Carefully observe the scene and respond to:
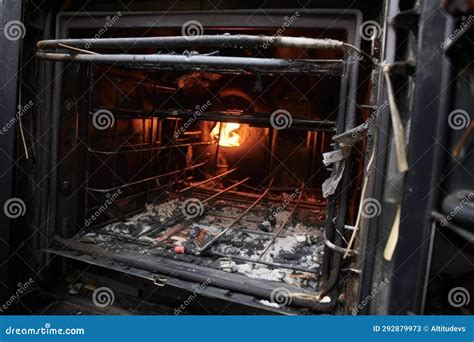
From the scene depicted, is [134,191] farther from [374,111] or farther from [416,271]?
[416,271]

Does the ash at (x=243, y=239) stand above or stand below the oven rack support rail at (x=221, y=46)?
below

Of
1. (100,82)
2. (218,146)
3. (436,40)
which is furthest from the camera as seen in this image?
(218,146)

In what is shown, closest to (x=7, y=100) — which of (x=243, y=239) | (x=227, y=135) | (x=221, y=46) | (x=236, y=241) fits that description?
(x=221, y=46)

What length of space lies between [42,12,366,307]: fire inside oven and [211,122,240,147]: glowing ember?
0.02 metres

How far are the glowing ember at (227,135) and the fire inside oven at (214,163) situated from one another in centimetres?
2

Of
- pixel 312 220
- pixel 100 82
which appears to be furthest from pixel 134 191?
pixel 312 220

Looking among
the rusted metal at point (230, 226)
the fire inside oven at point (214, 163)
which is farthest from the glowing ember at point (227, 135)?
the rusted metal at point (230, 226)

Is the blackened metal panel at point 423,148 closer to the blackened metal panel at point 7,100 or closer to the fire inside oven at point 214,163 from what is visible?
the fire inside oven at point 214,163

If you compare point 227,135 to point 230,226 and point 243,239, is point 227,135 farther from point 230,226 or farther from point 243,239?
point 243,239

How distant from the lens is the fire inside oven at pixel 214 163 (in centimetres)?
341

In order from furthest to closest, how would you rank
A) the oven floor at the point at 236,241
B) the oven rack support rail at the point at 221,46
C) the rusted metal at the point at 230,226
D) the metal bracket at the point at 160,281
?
the rusted metal at the point at 230,226, the oven floor at the point at 236,241, the metal bracket at the point at 160,281, the oven rack support rail at the point at 221,46

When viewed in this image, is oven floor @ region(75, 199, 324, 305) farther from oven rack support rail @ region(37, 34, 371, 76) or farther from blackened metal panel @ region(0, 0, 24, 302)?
oven rack support rail @ region(37, 34, 371, 76)

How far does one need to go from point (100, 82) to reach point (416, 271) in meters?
4.20

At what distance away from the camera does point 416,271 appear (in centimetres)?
220
